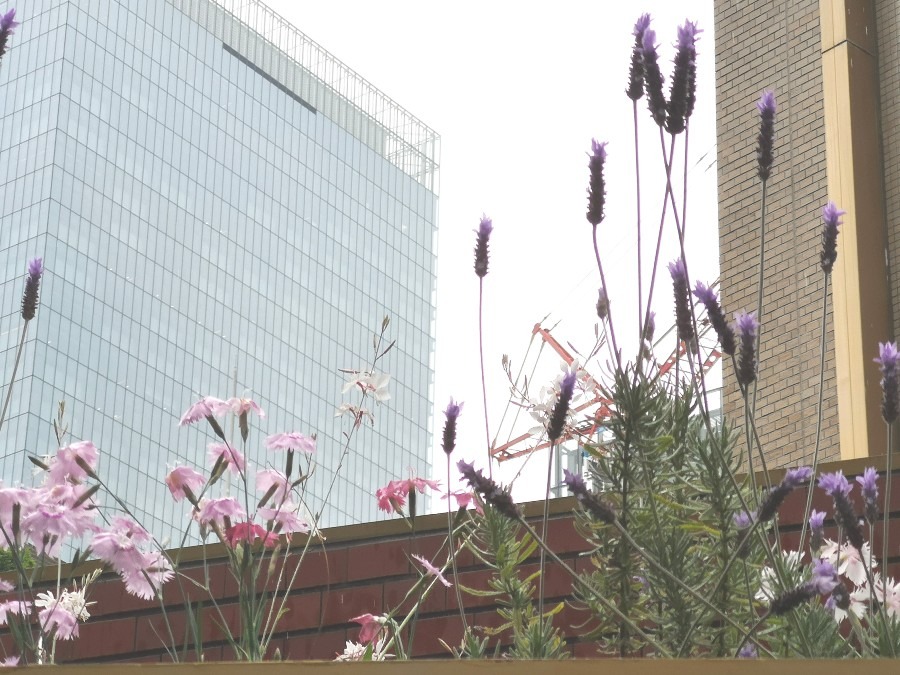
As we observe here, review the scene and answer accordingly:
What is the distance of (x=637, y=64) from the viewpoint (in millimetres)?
3246

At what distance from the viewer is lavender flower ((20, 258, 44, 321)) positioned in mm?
3559

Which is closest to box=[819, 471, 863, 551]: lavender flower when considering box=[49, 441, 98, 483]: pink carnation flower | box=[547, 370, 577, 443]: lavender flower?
box=[547, 370, 577, 443]: lavender flower

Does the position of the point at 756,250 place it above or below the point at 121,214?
below

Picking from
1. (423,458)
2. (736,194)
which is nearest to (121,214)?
(423,458)

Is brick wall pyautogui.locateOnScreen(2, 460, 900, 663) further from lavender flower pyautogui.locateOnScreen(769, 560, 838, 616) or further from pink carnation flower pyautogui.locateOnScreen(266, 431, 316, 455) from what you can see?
lavender flower pyautogui.locateOnScreen(769, 560, 838, 616)

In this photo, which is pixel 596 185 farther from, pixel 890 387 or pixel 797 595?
pixel 797 595

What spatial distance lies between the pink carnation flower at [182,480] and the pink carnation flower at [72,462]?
20cm

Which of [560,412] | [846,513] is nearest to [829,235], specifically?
[846,513]

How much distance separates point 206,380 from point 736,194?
66.4 meters

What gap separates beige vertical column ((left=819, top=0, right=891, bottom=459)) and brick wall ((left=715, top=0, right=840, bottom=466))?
0.10 m

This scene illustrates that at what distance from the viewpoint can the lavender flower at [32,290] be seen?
356 centimetres

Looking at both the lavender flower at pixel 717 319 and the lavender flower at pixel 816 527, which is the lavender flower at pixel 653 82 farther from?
the lavender flower at pixel 816 527

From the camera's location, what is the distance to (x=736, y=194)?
8.67 m

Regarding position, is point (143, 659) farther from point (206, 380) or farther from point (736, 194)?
point (206, 380)
